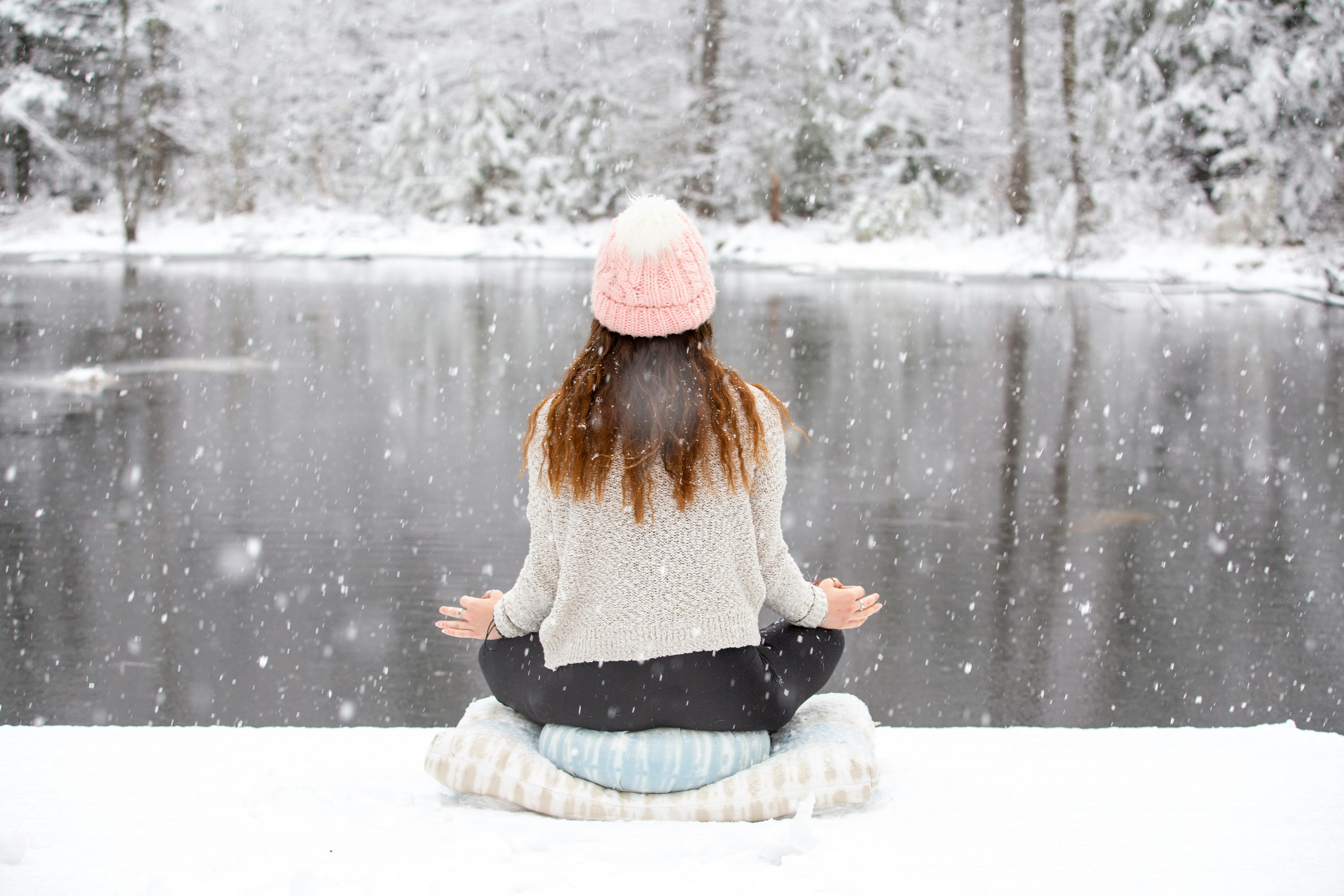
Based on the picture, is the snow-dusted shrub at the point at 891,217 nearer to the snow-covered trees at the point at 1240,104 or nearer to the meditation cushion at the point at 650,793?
the snow-covered trees at the point at 1240,104

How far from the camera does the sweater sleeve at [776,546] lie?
2225 mm

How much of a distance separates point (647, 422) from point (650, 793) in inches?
27.3

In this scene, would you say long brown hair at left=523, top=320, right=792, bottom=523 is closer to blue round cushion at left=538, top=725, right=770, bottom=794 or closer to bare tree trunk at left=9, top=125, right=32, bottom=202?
blue round cushion at left=538, top=725, right=770, bottom=794

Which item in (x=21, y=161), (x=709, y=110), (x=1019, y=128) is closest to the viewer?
(x=1019, y=128)

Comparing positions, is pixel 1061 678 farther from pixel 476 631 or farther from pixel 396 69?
pixel 396 69

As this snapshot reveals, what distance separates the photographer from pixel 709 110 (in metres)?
30.6

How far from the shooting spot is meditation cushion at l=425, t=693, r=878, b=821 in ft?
7.25

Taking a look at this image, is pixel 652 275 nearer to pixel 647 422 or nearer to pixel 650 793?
pixel 647 422

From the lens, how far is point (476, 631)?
241 centimetres

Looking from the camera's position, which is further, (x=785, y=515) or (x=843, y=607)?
(x=785, y=515)

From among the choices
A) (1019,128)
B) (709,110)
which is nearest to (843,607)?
(1019,128)

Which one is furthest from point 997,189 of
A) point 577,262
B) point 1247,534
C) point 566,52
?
point 1247,534

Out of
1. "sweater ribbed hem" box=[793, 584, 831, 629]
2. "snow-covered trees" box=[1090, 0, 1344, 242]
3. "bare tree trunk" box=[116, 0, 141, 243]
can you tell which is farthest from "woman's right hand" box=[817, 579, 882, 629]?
"bare tree trunk" box=[116, 0, 141, 243]

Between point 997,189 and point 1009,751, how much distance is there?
26.4 meters
